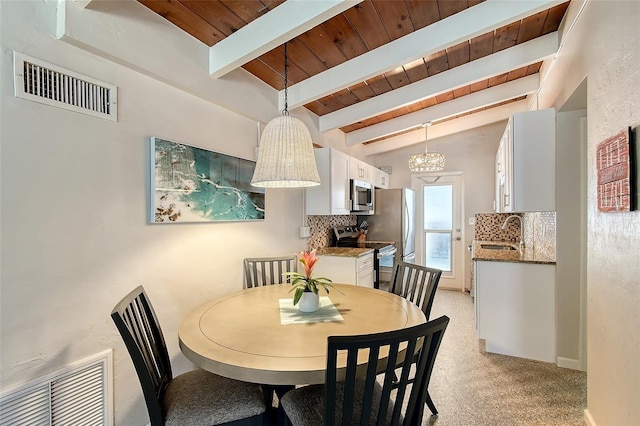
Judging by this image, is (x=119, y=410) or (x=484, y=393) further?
(x=484, y=393)

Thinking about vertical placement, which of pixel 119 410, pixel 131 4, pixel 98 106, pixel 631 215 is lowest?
pixel 119 410

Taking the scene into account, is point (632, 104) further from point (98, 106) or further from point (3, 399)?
point (3, 399)

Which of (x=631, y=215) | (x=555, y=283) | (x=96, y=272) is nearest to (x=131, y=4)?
(x=96, y=272)

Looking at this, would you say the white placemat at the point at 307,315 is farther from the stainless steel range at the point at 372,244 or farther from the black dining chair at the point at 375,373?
the stainless steel range at the point at 372,244

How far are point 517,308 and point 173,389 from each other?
8.94 ft

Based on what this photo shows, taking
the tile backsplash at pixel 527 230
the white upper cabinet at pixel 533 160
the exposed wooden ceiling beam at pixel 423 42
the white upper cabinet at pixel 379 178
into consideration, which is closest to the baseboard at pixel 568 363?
the tile backsplash at pixel 527 230

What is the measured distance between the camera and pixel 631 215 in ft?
4.21

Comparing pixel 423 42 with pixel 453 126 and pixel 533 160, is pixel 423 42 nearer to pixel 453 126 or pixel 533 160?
pixel 533 160

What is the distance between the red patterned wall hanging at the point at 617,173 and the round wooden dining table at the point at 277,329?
103cm

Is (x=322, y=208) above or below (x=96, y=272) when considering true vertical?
above

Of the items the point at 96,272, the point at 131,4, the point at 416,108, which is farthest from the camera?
the point at 416,108

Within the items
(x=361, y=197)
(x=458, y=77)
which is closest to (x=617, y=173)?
(x=458, y=77)

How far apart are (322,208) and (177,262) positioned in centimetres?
171

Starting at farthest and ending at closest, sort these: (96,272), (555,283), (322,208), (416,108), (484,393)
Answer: (416,108)
(322,208)
(555,283)
(484,393)
(96,272)
